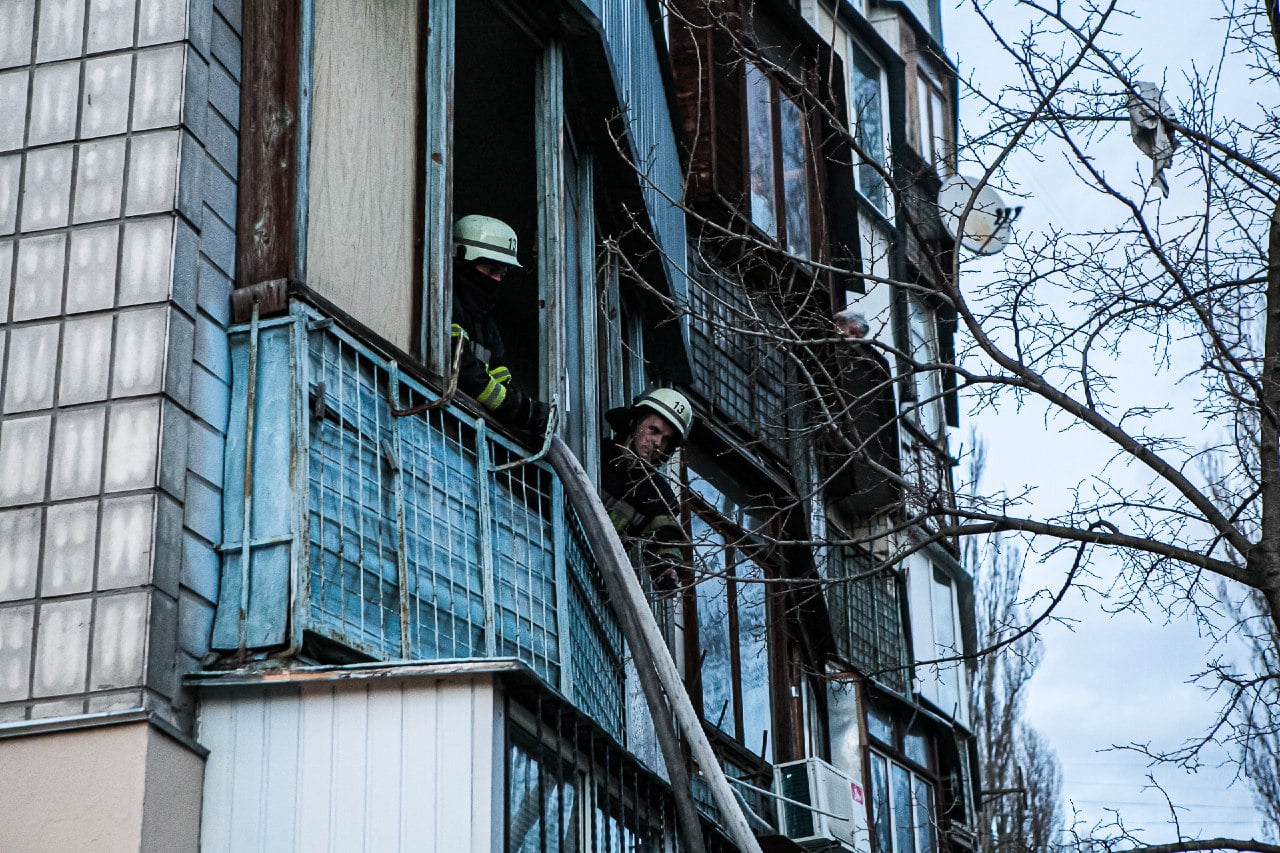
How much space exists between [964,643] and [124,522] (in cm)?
1834

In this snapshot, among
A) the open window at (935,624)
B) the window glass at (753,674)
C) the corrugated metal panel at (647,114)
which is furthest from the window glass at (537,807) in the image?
the open window at (935,624)

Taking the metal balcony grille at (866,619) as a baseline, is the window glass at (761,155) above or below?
above

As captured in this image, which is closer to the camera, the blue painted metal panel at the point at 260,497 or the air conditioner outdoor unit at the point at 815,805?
the blue painted metal panel at the point at 260,497

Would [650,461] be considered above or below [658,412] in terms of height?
below

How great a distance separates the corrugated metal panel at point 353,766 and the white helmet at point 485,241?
297 cm

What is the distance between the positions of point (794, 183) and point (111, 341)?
1156 centimetres

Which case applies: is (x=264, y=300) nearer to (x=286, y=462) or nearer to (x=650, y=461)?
(x=286, y=462)

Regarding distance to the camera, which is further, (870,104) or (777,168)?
(870,104)

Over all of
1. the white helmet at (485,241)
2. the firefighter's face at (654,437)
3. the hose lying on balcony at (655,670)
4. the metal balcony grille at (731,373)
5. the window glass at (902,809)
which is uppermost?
the metal balcony grille at (731,373)

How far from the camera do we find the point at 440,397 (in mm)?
7238

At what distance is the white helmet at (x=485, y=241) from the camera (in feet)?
28.1

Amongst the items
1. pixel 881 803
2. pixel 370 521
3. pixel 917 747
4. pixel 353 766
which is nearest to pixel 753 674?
pixel 881 803

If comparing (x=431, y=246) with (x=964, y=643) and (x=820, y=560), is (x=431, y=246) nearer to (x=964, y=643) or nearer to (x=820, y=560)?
(x=820, y=560)

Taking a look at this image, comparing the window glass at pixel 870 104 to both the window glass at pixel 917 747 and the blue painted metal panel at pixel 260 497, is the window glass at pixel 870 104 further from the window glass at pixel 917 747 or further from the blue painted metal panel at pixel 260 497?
the blue painted metal panel at pixel 260 497
